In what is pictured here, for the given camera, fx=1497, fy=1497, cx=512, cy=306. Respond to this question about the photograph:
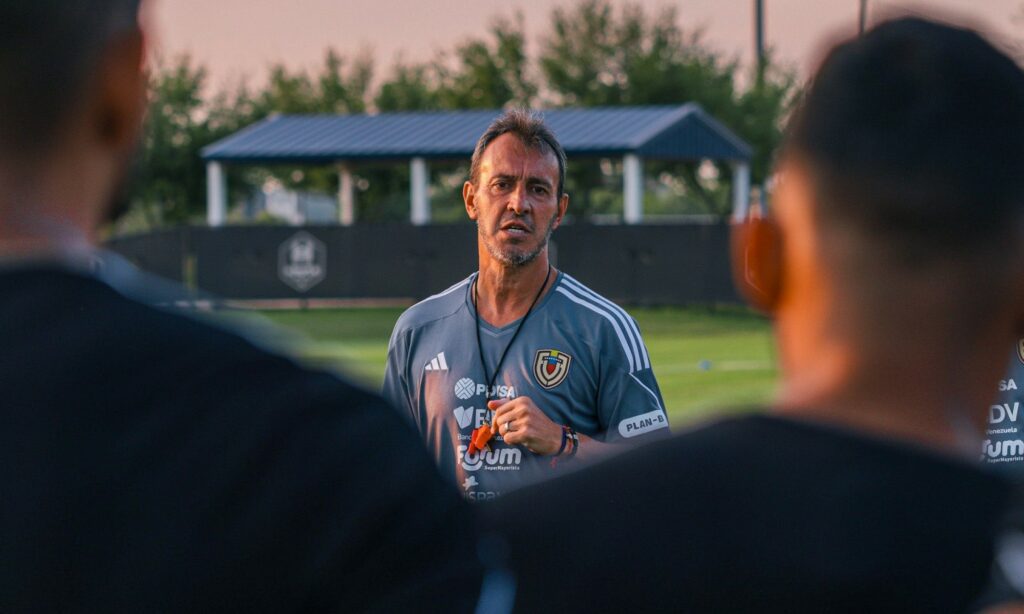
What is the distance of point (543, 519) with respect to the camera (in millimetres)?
1591

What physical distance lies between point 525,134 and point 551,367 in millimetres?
1043

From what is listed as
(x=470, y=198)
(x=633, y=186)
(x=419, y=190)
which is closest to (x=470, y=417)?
(x=470, y=198)

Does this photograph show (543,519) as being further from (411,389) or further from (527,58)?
(527,58)

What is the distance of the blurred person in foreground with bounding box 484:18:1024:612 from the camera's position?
4.89ft

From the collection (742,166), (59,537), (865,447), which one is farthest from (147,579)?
(742,166)

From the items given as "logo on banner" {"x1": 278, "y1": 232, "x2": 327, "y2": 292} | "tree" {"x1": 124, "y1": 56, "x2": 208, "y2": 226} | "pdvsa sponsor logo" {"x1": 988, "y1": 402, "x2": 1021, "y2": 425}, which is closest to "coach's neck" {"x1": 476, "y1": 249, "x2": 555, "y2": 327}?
"pdvsa sponsor logo" {"x1": 988, "y1": 402, "x2": 1021, "y2": 425}

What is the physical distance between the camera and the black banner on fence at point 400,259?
29.2 meters

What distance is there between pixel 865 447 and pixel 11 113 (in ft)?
3.16

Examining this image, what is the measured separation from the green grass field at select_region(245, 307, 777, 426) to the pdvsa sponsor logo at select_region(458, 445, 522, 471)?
4.53 meters

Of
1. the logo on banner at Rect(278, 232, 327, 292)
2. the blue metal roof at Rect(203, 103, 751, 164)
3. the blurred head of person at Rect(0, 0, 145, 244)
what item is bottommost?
the logo on banner at Rect(278, 232, 327, 292)

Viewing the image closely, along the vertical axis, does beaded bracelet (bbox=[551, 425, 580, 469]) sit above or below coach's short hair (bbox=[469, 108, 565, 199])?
below

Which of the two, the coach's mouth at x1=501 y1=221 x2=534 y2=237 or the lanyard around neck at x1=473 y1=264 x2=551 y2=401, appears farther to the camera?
the coach's mouth at x1=501 y1=221 x2=534 y2=237

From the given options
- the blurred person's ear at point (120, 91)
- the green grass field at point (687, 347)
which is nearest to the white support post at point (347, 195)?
Result: the green grass field at point (687, 347)

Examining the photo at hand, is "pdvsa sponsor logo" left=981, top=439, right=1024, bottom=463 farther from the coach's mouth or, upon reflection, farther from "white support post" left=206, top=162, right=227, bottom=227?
"white support post" left=206, top=162, right=227, bottom=227
